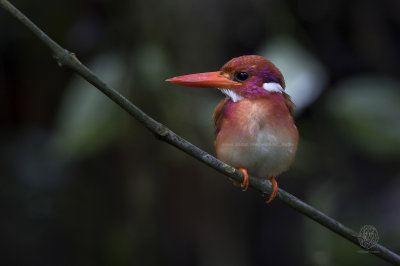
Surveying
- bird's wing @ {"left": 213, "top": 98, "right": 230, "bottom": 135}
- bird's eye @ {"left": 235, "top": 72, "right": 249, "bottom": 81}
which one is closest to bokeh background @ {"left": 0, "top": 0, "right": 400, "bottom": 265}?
bird's wing @ {"left": 213, "top": 98, "right": 230, "bottom": 135}

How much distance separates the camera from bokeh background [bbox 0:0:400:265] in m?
2.22

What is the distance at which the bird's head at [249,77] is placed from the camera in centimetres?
133

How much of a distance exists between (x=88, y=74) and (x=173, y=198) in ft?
5.21

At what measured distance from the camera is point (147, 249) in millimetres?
2447

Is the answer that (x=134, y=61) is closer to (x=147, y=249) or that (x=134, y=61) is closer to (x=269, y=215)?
(x=147, y=249)

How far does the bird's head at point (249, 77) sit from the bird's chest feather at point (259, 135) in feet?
0.09

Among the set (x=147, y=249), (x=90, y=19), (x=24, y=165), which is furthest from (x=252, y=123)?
(x=24, y=165)

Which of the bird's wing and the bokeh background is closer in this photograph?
the bird's wing

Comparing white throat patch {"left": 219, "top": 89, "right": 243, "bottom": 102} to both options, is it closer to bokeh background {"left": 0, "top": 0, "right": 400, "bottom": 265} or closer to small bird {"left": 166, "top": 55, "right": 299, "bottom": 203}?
small bird {"left": 166, "top": 55, "right": 299, "bottom": 203}

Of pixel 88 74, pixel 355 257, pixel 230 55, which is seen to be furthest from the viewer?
pixel 230 55

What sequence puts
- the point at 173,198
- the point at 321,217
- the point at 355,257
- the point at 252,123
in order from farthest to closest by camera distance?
the point at 173,198 < the point at 355,257 < the point at 252,123 < the point at 321,217

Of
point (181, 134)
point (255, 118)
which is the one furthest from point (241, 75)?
point (181, 134)

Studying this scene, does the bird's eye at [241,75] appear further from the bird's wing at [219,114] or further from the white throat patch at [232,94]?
the bird's wing at [219,114]

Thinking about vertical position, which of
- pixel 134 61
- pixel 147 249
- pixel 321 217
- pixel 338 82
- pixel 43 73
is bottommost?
pixel 321 217
